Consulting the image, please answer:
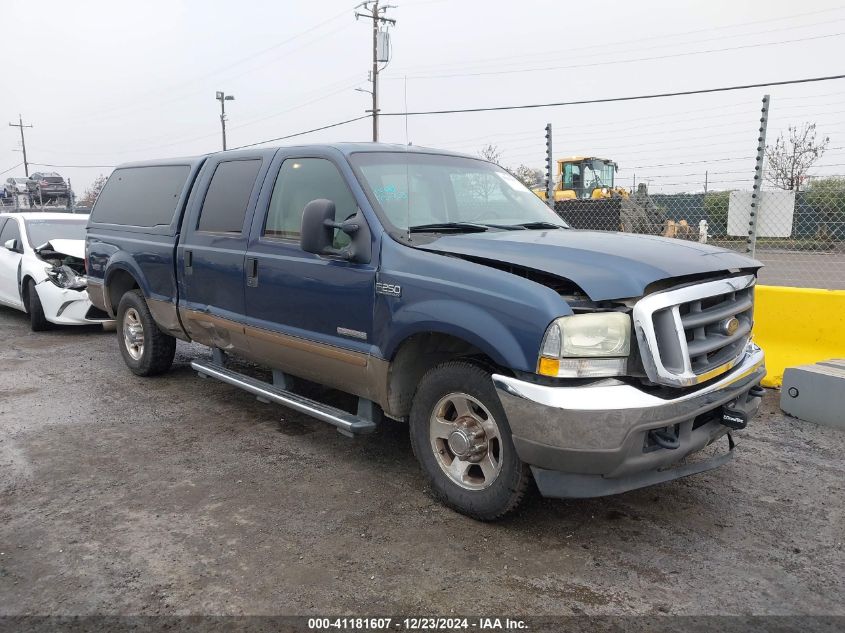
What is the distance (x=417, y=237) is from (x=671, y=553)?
208 centimetres

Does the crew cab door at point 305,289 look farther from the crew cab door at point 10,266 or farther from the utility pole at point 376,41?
the utility pole at point 376,41

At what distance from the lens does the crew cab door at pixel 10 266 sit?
9.15 metres

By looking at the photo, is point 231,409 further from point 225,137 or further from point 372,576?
point 225,137

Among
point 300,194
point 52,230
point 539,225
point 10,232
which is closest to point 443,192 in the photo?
point 539,225

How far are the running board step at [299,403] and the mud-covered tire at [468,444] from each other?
42cm

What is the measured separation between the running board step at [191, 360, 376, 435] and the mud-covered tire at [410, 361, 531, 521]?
0.42 meters

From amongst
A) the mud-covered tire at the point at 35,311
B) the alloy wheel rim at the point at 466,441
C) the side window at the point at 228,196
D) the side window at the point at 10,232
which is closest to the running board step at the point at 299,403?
the alloy wheel rim at the point at 466,441

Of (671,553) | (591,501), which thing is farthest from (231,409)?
(671,553)

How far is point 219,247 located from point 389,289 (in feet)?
5.99

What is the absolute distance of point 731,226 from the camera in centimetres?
742

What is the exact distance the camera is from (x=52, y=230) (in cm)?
930

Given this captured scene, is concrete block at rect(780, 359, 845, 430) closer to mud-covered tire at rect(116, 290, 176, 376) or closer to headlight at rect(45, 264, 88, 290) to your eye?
mud-covered tire at rect(116, 290, 176, 376)

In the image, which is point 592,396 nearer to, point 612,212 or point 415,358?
point 415,358

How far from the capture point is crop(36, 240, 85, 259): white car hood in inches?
346
